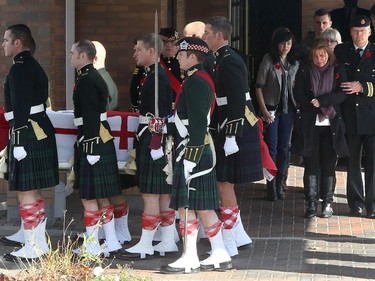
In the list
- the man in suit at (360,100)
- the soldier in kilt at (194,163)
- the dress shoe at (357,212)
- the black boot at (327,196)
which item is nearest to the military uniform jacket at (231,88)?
the soldier in kilt at (194,163)

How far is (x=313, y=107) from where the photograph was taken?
11.2 metres

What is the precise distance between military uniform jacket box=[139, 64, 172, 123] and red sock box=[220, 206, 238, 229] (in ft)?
3.12

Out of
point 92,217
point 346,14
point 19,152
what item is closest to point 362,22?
point 92,217

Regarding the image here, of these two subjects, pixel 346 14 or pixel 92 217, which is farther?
pixel 346 14

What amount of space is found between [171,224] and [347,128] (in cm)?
239

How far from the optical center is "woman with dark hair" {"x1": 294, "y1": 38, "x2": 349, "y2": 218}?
11188 mm

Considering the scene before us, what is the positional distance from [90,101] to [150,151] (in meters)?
0.66

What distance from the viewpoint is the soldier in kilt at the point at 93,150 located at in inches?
373

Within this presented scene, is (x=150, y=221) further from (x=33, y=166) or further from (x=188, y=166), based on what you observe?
(x=33, y=166)

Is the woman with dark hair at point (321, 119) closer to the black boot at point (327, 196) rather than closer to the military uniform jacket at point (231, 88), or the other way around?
the black boot at point (327, 196)

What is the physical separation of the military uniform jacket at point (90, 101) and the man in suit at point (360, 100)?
2722 mm

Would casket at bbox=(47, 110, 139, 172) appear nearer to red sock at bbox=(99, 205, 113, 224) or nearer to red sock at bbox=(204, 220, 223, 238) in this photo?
red sock at bbox=(99, 205, 113, 224)

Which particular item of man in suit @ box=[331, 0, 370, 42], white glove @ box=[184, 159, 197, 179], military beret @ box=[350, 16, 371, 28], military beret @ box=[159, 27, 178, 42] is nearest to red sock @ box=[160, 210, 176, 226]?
white glove @ box=[184, 159, 197, 179]

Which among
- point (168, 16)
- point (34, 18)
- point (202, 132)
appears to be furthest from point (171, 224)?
point (168, 16)
